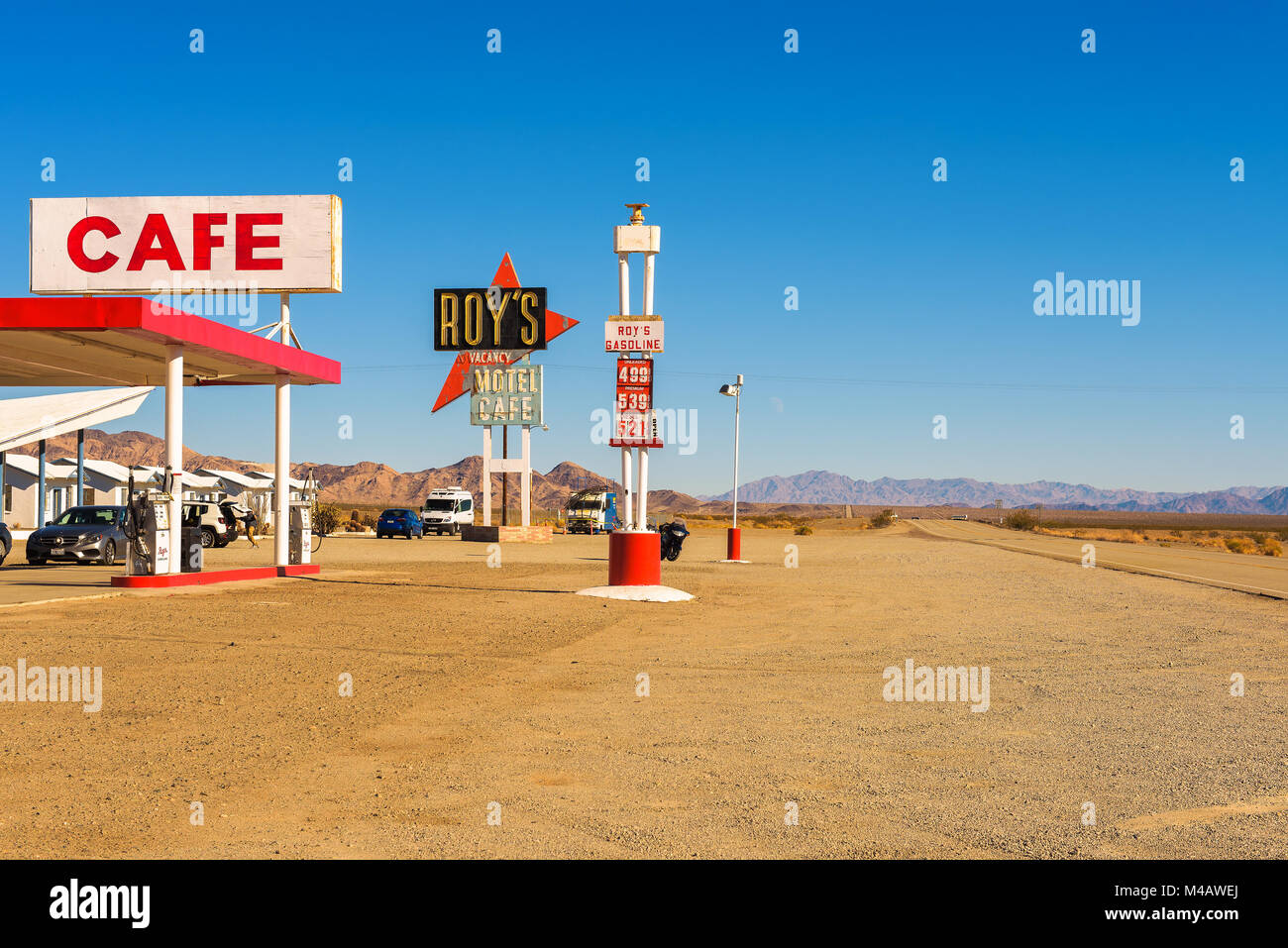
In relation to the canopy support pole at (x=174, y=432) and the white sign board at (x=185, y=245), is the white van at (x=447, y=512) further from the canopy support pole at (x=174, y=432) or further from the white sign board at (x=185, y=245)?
the canopy support pole at (x=174, y=432)

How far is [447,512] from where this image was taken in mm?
59750

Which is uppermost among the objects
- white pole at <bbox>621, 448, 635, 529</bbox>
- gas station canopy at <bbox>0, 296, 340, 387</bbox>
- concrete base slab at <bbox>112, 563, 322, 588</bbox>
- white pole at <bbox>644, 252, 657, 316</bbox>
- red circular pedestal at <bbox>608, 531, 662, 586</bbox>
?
white pole at <bbox>644, 252, 657, 316</bbox>

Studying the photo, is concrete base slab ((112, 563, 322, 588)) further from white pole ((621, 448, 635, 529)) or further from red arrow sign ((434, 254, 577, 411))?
red arrow sign ((434, 254, 577, 411))

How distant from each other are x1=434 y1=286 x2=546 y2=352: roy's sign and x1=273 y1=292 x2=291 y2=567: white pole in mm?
14587

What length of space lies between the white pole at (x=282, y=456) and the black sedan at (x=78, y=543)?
6.12 metres

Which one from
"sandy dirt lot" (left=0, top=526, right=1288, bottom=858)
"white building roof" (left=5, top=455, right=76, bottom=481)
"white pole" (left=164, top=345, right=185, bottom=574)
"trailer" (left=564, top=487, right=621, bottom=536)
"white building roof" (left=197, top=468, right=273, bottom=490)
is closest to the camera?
"sandy dirt lot" (left=0, top=526, right=1288, bottom=858)

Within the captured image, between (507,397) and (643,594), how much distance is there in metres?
31.8

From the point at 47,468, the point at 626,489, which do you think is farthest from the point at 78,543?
the point at 47,468

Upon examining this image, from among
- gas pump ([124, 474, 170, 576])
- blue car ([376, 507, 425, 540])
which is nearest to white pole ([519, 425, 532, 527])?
blue car ([376, 507, 425, 540])

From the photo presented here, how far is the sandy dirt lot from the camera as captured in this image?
223 inches

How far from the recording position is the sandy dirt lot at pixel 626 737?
18.6 ft

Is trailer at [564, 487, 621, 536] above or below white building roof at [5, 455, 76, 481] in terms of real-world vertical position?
below
